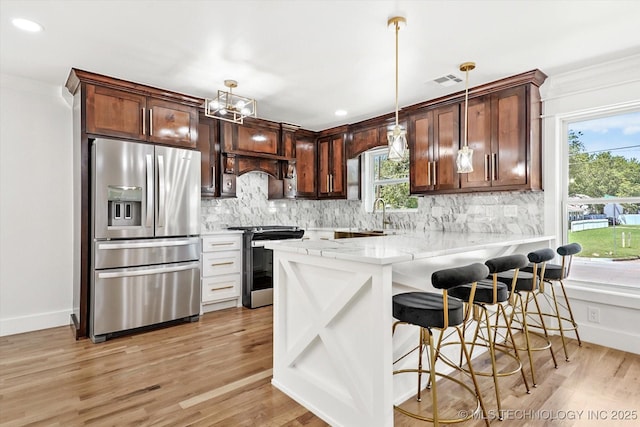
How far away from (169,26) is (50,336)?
9.79ft

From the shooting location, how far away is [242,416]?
1.99 metres

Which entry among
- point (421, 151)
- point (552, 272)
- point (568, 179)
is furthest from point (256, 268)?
point (568, 179)

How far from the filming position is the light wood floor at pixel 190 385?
6.48 ft

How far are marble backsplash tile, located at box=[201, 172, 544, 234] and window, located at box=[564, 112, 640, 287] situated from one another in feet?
1.14

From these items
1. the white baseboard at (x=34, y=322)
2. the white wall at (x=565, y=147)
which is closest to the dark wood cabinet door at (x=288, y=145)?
the white wall at (x=565, y=147)

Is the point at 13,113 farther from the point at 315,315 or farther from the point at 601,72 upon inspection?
the point at 601,72

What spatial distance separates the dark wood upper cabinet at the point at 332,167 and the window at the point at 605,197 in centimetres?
274

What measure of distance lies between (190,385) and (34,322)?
7.34ft

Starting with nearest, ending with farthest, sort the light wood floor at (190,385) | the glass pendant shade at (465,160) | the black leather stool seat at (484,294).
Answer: the light wood floor at (190,385) < the black leather stool seat at (484,294) < the glass pendant shade at (465,160)

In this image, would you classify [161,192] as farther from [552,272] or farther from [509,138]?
[552,272]

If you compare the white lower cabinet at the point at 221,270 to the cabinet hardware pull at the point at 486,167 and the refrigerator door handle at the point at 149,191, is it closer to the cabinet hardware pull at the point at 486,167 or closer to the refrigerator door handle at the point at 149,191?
the refrigerator door handle at the point at 149,191

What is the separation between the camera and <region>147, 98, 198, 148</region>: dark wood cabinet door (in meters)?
3.54

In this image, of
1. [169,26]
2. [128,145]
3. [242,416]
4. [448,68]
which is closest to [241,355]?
[242,416]

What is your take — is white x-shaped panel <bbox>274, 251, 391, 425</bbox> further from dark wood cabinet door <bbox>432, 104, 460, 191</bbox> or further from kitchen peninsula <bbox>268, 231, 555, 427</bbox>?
dark wood cabinet door <bbox>432, 104, 460, 191</bbox>
